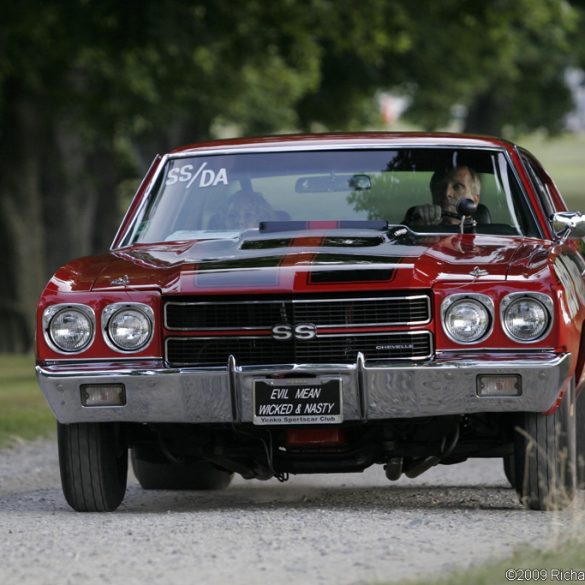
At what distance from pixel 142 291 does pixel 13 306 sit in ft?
65.8

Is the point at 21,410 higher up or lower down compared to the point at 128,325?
lower down

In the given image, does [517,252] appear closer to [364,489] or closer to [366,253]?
[366,253]

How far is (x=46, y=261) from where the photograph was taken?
2889 centimetres

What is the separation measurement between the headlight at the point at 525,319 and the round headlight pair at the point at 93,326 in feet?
4.92

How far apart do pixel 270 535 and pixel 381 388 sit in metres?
0.83

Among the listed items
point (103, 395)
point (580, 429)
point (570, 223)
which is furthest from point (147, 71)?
point (103, 395)

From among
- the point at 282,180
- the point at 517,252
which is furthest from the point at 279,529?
the point at 282,180

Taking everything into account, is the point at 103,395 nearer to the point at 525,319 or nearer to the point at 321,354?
the point at 321,354

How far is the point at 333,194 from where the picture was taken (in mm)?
8523

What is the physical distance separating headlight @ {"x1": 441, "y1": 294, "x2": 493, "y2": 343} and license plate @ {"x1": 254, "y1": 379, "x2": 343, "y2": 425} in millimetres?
528

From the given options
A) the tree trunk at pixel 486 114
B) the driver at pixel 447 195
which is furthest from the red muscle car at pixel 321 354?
the tree trunk at pixel 486 114

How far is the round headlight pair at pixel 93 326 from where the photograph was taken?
7.39 metres

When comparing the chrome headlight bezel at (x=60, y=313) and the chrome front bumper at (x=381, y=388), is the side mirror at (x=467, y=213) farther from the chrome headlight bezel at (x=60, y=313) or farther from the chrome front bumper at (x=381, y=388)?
the chrome headlight bezel at (x=60, y=313)

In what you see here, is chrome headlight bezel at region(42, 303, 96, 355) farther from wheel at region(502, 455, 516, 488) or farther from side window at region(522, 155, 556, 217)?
side window at region(522, 155, 556, 217)
